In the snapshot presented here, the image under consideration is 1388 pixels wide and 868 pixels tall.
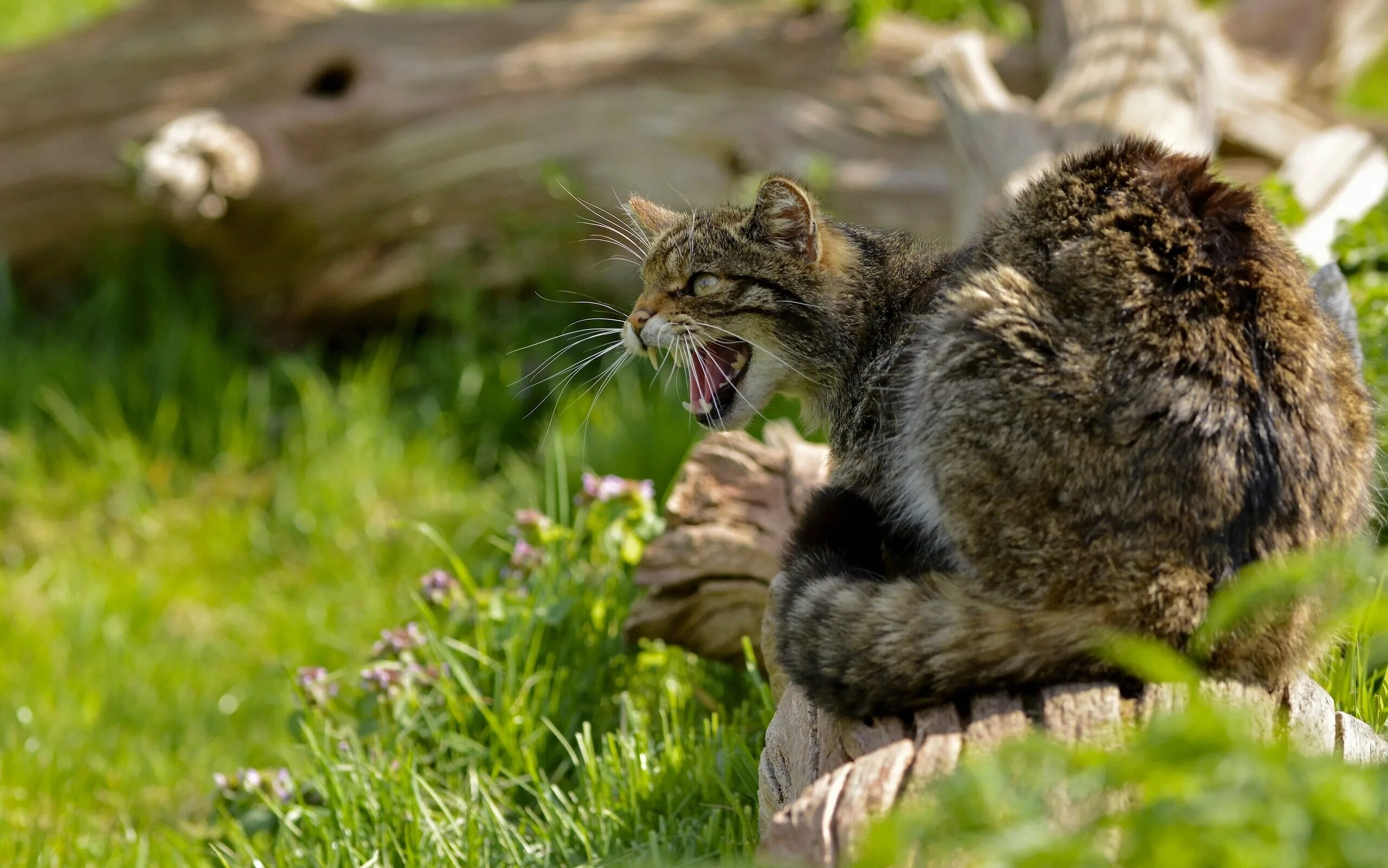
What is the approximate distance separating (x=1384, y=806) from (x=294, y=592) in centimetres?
484

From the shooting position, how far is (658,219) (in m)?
3.63

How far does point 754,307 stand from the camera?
3.16m

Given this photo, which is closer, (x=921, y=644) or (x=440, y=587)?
(x=921, y=644)

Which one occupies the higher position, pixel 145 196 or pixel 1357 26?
pixel 1357 26

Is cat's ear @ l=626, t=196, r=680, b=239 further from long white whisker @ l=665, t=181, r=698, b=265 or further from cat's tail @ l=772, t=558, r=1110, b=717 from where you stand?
cat's tail @ l=772, t=558, r=1110, b=717

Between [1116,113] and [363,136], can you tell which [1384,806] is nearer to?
[1116,113]

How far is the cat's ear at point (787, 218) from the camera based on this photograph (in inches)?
122

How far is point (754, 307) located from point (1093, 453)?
3.33 feet

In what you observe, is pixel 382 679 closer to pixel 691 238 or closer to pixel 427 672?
pixel 427 672

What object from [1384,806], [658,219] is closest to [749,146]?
[658,219]

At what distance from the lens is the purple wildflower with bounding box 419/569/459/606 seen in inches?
157

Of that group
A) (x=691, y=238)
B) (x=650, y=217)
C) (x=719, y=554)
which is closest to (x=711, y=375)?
(x=691, y=238)

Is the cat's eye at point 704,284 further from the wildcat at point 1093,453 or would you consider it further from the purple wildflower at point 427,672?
the purple wildflower at point 427,672

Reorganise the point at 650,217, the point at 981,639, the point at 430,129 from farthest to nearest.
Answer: the point at 430,129
the point at 650,217
the point at 981,639
